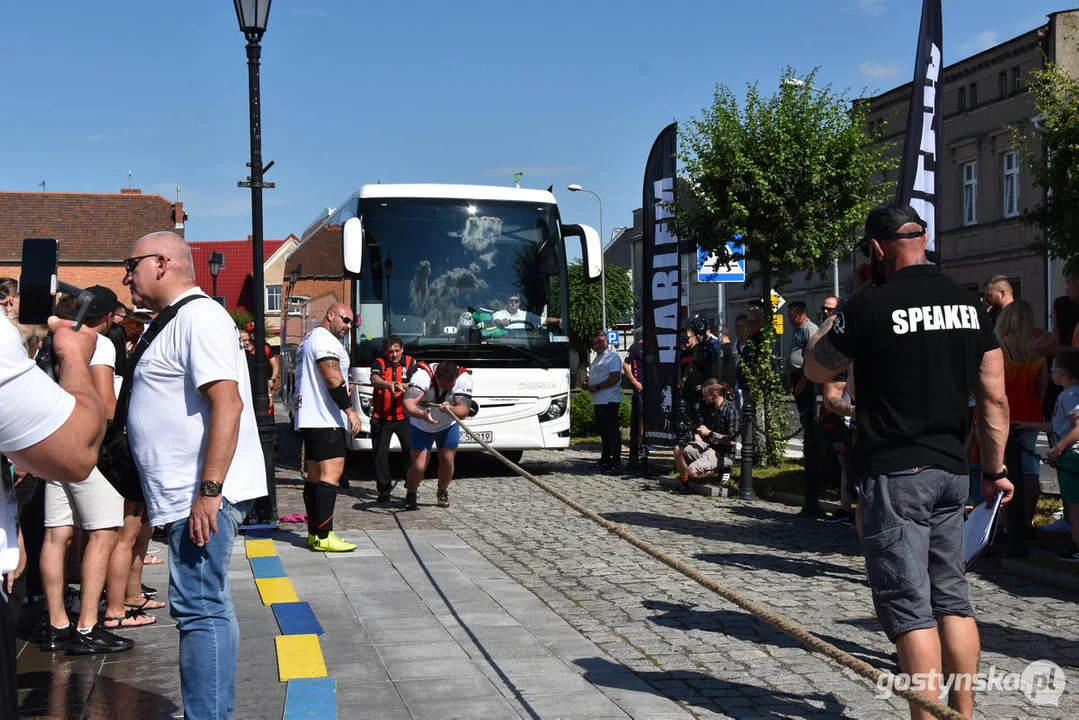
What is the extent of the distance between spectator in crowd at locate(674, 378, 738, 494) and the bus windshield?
2700mm

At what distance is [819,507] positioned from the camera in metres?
10.8

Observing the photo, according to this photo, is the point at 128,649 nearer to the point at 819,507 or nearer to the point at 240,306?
the point at 819,507

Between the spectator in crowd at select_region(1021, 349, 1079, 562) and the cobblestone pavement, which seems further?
the spectator in crowd at select_region(1021, 349, 1079, 562)

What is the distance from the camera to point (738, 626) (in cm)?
636

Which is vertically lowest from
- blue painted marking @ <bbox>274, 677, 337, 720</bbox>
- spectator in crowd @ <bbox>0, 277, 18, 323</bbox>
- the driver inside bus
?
blue painted marking @ <bbox>274, 677, 337, 720</bbox>

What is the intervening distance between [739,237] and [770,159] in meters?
1.06

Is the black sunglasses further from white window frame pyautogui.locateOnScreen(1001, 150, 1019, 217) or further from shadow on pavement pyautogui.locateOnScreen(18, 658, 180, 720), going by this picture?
white window frame pyautogui.locateOnScreen(1001, 150, 1019, 217)

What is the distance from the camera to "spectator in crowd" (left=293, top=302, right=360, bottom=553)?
903 cm

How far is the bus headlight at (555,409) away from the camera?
1505 centimetres

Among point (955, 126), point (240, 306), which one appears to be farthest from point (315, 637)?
point (240, 306)

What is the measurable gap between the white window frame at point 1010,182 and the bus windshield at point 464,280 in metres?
24.2

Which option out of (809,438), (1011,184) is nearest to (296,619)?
(809,438)

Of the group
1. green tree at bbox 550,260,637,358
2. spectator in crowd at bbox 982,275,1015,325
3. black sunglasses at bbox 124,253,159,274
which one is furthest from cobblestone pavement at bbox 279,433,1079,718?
green tree at bbox 550,260,637,358

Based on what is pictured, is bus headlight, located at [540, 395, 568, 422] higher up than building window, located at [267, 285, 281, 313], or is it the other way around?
building window, located at [267, 285, 281, 313]
